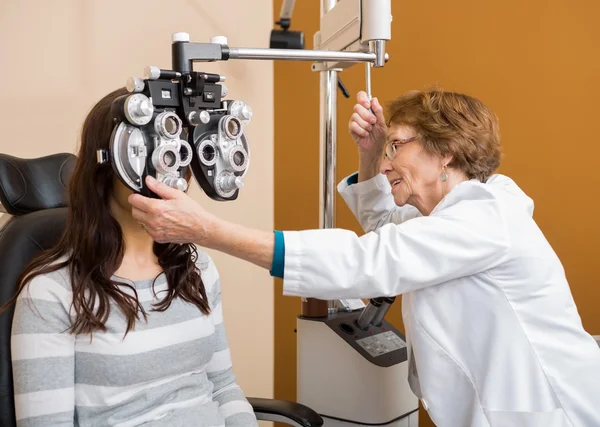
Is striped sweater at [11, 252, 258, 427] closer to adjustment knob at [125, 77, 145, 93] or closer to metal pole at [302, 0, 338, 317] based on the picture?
adjustment knob at [125, 77, 145, 93]

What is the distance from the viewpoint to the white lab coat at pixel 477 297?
1.18 meters

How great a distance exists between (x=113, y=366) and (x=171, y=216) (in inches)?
12.2

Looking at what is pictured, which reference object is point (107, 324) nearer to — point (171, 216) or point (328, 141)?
point (171, 216)

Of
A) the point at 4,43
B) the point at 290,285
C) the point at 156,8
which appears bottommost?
the point at 290,285

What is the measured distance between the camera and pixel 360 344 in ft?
5.43

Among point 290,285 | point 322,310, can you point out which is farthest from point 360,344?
point 290,285

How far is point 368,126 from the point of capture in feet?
5.23

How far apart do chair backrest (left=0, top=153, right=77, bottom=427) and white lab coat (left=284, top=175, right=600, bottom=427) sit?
48cm

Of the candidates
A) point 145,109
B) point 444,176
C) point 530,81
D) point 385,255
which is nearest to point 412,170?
point 444,176

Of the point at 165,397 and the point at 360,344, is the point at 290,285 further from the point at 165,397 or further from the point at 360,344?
the point at 360,344

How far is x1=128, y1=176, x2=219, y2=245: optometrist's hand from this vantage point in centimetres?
101

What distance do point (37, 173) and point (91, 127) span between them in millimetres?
229

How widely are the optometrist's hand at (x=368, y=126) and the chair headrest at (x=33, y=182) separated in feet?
2.13

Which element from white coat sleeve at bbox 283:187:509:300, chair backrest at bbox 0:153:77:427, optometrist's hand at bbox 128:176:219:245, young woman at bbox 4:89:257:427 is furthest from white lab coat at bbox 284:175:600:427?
chair backrest at bbox 0:153:77:427
